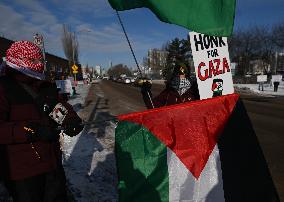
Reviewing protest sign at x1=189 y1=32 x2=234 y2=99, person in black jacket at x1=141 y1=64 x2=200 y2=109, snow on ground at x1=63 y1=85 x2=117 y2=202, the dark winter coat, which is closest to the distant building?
snow on ground at x1=63 y1=85 x2=117 y2=202

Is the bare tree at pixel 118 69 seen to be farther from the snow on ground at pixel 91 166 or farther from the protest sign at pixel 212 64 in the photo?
the protest sign at pixel 212 64

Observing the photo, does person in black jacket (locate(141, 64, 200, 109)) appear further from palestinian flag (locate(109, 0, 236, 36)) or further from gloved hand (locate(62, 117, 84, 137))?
gloved hand (locate(62, 117, 84, 137))

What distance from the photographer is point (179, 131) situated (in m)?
3.65

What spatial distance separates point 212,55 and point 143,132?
56.7 inches

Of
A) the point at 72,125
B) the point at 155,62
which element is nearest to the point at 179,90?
the point at 72,125

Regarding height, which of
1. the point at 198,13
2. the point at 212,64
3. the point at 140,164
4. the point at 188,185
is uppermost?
the point at 198,13

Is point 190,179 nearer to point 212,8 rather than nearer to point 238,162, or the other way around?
point 238,162

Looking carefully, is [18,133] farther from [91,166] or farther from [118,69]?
[118,69]

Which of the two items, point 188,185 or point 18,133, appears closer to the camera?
point 18,133

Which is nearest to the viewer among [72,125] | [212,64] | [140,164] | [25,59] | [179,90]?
[25,59]

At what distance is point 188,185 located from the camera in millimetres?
3664

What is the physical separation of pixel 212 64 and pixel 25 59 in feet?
7.44

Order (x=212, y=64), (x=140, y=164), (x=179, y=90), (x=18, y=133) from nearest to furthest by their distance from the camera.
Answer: (x=18, y=133), (x=140, y=164), (x=212, y=64), (x=179, y=90)

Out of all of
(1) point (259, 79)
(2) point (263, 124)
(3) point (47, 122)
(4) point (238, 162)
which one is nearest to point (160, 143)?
(4) point (238, 162)
